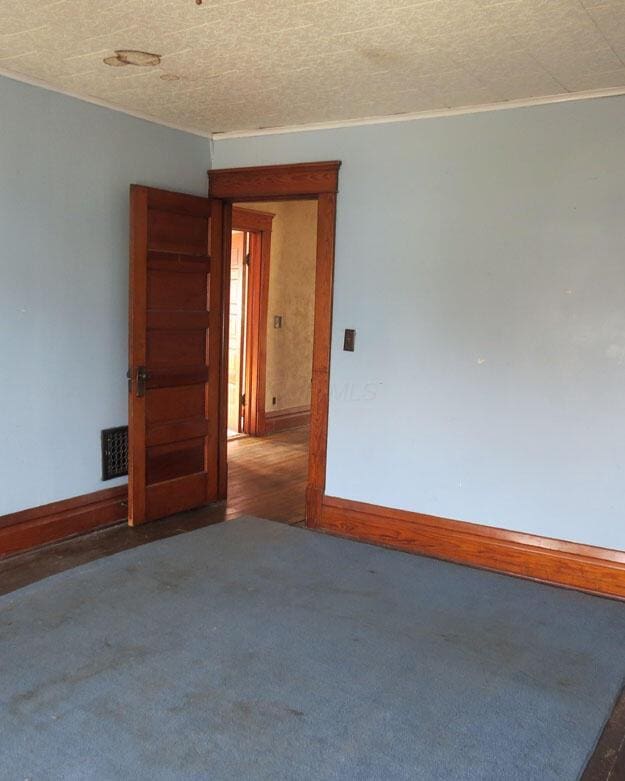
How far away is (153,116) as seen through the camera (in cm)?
408

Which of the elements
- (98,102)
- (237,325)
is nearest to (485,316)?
(98,102)

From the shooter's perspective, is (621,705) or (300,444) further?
(300,444)

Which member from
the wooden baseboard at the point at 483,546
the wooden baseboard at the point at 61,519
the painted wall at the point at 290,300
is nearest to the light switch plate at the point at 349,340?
the wooden baseboard at the point at 483,546

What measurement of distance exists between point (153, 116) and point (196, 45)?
1.31 metres

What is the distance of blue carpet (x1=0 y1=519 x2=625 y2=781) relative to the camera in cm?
A: 210

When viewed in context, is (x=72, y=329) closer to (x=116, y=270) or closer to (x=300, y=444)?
(x=116, y=270)

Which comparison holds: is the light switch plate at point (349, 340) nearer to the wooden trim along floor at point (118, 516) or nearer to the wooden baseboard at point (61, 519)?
the wooden trim along floor at point (118, 516)

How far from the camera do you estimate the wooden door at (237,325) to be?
272 inches

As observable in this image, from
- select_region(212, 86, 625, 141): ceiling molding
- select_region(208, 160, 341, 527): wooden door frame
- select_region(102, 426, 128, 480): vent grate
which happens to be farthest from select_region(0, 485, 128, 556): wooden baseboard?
select_region(212, 86, 625, 141): ceiling molding

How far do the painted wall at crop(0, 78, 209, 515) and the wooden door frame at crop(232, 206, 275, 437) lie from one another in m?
2.60

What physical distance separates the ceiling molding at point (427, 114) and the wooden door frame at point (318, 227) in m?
0.21

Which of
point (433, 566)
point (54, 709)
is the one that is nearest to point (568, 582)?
point (433, 566)

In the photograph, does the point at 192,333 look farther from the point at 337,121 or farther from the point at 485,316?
the point at 485,316

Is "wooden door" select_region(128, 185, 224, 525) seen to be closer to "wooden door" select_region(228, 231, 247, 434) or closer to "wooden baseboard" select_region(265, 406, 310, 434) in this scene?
"wooden door" select_region(228, 231, 247, 434)
